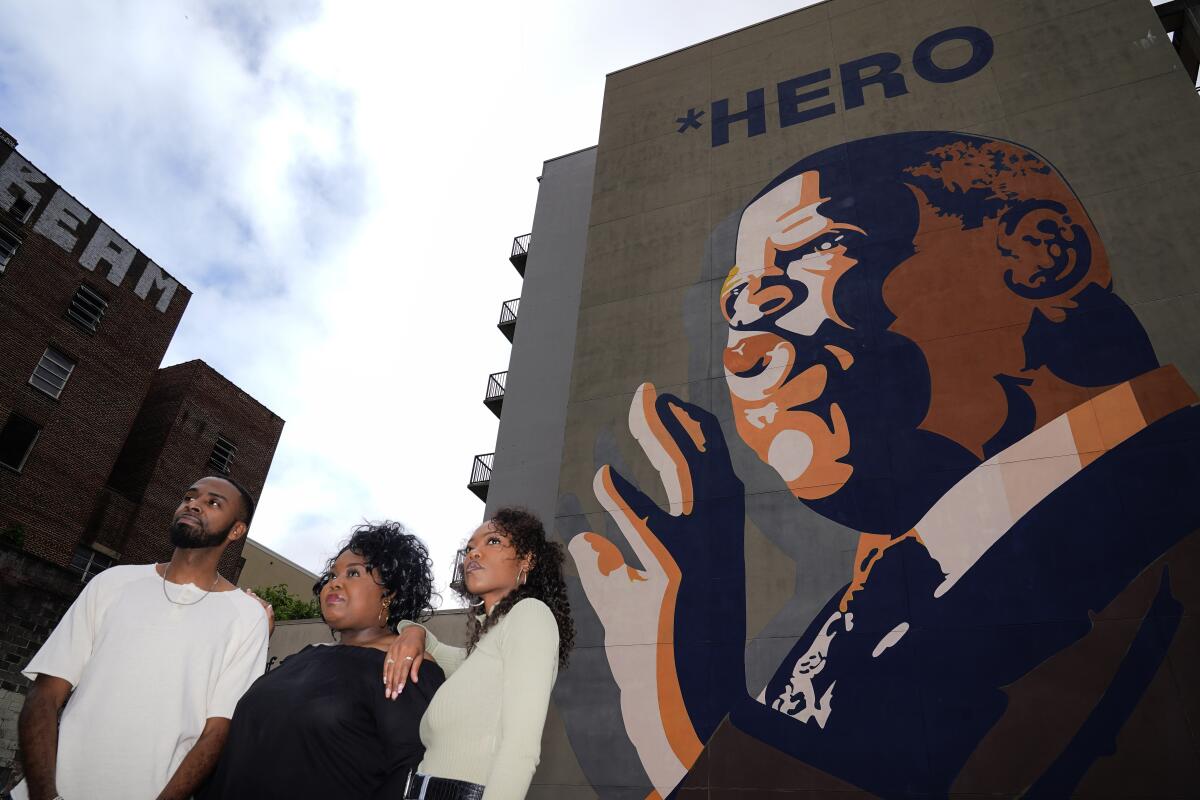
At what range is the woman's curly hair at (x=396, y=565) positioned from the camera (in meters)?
3.72

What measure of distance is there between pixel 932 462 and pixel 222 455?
2291cm

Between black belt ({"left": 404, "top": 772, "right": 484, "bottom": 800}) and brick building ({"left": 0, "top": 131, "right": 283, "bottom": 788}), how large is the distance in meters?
16.8

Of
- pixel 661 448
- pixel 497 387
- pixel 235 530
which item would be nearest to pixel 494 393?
pixel 497 387

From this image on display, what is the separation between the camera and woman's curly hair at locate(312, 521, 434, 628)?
372 cm

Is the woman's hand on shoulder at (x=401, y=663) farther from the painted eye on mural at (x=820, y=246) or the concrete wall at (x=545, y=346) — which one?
the concrete wall at (x=545, y=346)

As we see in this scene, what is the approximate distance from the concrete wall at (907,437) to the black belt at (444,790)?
789cm

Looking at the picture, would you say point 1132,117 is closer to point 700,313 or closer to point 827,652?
point 700,313

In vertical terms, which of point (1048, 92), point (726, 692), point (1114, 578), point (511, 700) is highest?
point (1048, 92)

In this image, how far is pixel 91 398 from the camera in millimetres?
22219

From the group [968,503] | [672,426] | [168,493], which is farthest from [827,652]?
[168,493]

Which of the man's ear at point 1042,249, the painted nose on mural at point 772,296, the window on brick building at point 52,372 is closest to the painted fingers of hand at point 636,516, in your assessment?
the painted nose on mural at point 772,296

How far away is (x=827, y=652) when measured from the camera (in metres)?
10.2

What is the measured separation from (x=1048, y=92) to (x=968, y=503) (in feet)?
24.5

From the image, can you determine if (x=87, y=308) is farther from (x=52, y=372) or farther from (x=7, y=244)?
(x=7, y=244)
